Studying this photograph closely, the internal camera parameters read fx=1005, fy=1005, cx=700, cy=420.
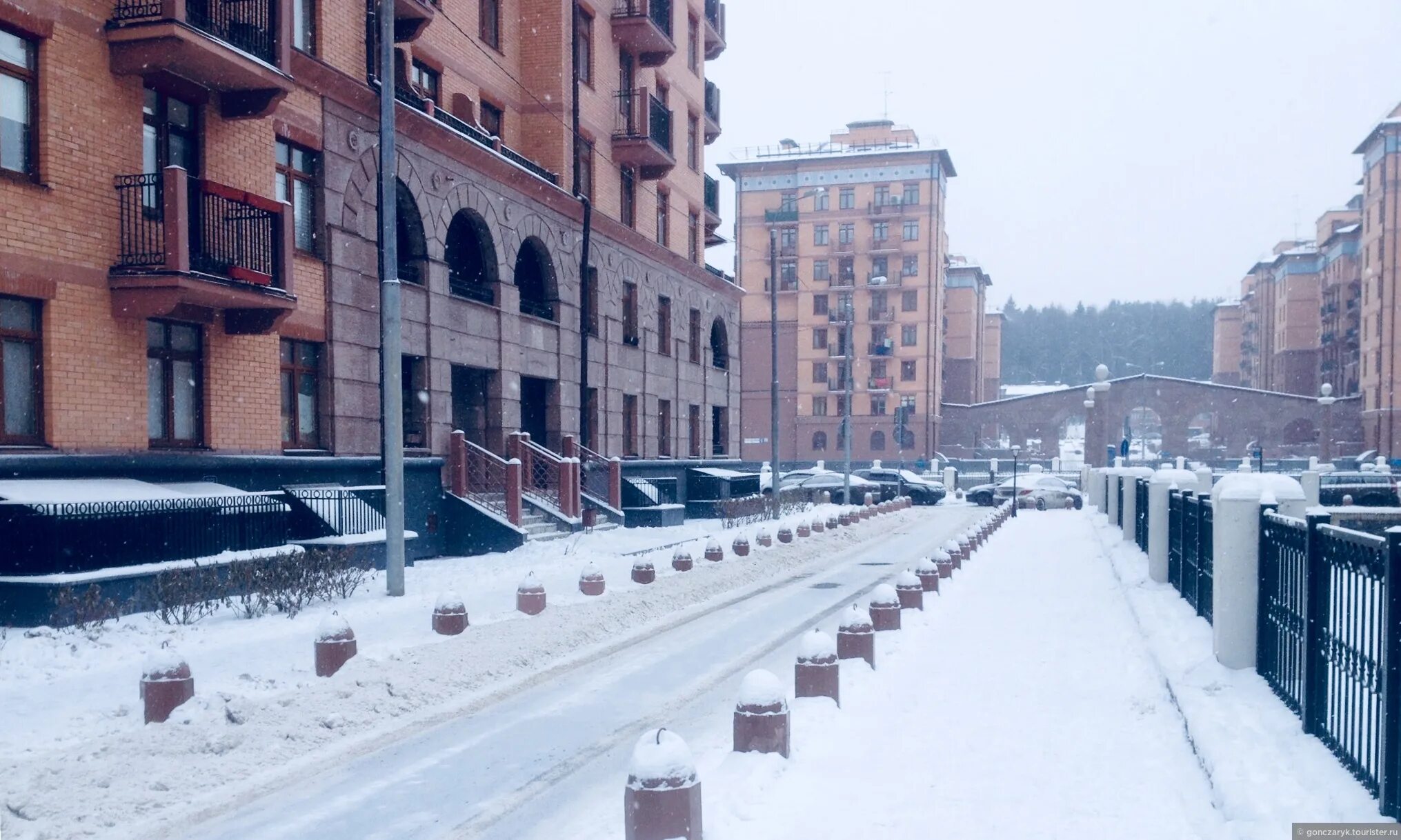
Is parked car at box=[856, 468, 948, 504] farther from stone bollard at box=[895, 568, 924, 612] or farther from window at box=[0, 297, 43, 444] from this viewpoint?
window at box=[0, 297, 43, 444]

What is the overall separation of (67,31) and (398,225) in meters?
7.34

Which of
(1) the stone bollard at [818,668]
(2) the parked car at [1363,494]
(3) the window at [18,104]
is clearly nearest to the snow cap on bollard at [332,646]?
(1) the stone bollard at [818,668]

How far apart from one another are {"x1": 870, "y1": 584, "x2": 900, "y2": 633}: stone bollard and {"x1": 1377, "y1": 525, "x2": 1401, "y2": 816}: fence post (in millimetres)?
5654

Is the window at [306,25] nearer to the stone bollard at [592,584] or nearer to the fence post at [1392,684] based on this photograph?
the stone bollard at [592,584]

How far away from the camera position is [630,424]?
28.4m

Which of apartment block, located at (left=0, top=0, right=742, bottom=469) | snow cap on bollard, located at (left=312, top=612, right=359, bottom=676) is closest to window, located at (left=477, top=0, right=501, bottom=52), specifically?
apartment block, located at (left=0, top=0, right=742, bottom=469)

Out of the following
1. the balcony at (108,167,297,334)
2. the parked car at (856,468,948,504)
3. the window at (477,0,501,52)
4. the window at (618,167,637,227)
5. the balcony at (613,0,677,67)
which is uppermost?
the balcony at (613,0,677,67)

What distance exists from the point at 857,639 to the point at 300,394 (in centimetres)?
1130

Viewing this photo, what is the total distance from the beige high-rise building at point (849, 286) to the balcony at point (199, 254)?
5618 cm

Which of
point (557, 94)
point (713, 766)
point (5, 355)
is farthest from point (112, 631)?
point (557, 94)

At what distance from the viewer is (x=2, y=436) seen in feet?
37.4

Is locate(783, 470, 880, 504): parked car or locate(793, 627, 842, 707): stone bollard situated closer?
locate(793, 627, 842, 707): stone bollard

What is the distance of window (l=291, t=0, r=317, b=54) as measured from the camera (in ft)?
53.8

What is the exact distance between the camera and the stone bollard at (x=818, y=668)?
7.22 meters
